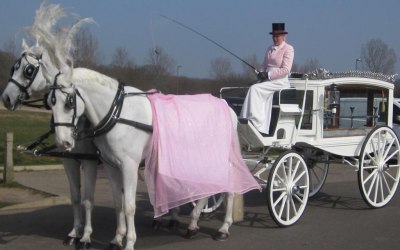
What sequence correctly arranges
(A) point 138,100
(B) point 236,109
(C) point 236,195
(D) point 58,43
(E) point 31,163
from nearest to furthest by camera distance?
(D) point 58,43
(A) point 138,100
(C) point 236,195
(B) point 236,109
(E) point 31,163

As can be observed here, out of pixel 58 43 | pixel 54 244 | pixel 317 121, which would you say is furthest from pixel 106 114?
pixel 317 121

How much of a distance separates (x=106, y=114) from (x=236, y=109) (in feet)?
8.86

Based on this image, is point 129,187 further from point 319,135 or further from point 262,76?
point 319,135

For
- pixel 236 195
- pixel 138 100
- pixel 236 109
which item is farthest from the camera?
pixel 236 109

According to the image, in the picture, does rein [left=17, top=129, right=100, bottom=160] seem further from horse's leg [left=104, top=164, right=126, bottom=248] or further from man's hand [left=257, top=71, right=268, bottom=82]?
man's hand [left=257, top=71, right=268, bottom=82]

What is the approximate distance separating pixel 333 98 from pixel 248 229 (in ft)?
7.88

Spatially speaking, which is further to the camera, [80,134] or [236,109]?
[236,109]

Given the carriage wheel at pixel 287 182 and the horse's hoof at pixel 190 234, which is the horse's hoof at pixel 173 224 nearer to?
the horse's hoof at pixel 190 234

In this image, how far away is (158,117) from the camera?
265 inches

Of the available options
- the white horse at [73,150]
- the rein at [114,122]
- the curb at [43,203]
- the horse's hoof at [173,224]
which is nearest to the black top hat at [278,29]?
the rein at [114,122]

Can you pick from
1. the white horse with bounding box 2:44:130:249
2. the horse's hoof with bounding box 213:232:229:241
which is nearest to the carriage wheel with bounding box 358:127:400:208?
the horse's hoof with bounding box 213:232:229:241

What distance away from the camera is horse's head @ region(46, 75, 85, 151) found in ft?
20.1

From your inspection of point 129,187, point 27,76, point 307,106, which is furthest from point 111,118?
point 307,106

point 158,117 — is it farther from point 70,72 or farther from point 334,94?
point 334,94
